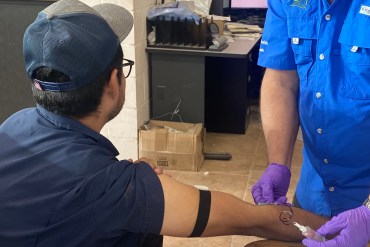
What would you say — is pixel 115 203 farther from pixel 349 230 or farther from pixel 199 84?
pixel 199 84

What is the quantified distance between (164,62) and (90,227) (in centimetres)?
265

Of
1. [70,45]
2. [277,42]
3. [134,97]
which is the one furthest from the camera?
[134,97]

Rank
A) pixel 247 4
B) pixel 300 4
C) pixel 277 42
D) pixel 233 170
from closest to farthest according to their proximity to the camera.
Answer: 1. pixel 300 4
2. pixel 277 42
3. pixel 233 170
4. pixel 247 4

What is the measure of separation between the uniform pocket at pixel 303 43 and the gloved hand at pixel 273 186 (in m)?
0.27

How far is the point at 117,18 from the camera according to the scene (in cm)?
153

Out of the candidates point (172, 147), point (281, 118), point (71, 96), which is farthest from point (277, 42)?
point (172, 147)

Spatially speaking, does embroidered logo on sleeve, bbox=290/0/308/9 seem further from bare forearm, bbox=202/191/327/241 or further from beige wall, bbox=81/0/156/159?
beige wall, bbox=81/0/156/159

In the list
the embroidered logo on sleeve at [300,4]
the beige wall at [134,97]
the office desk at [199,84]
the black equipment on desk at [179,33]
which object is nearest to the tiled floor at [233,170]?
the office desk at [199,84]

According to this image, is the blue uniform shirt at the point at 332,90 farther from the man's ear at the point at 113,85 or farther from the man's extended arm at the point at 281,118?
the man's ear at the point at 113,85

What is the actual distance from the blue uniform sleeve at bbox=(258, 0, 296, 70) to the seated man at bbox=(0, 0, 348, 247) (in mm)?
463

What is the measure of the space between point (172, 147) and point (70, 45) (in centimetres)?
227

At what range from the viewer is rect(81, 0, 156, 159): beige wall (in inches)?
131

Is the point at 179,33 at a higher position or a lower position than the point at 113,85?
lower

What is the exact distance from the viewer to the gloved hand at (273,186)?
1471 mm
